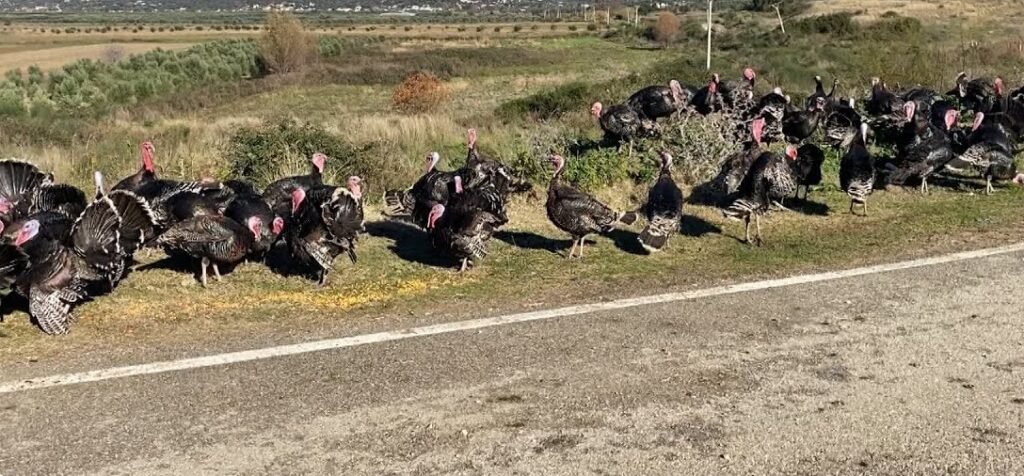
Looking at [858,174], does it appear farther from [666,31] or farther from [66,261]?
[666,31]

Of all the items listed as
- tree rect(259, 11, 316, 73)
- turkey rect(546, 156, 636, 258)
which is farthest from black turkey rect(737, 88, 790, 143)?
tree rect(259, 11, 316, 73)

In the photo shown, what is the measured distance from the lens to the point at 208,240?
29.4ft

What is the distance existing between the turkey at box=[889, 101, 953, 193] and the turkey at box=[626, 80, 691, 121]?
141 inches

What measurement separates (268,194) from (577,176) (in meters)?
4.70

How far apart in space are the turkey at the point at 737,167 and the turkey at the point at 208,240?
19.6 ft

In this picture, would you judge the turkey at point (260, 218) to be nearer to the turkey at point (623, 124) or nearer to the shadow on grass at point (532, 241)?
the shadow on grass at point (532, 241)

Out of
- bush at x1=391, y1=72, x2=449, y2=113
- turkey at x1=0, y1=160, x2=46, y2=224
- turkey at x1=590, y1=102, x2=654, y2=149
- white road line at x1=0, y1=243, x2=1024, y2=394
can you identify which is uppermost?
turkey at x1=0, y1=160, x2=46, y2=224

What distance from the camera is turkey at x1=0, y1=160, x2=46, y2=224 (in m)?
9.27


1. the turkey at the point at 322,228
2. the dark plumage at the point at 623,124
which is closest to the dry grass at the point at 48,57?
the dark plumage at the point at 623,124

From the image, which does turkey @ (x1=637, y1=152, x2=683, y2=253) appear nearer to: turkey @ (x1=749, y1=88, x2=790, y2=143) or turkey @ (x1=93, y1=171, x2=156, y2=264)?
turkey @ (x1=93, y1=171, x2=156, y2=264)

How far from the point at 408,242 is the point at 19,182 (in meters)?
4.12

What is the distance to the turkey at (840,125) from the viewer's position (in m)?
15.3

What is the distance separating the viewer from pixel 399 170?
14.8 meters

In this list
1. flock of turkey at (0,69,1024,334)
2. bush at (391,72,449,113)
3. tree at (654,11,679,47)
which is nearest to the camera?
flock of turkey at (0,69,1024,334)
